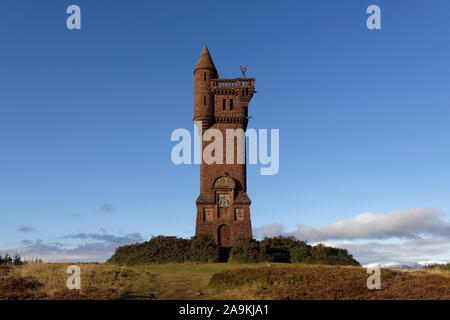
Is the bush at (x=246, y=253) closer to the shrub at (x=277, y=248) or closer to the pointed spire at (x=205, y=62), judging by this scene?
the shrub at (x=277, y=248)

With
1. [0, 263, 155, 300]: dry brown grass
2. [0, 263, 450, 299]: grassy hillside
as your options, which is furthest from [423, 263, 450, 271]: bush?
[0, 263, 155, 300]: dry brown grass

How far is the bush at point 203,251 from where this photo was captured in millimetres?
34719

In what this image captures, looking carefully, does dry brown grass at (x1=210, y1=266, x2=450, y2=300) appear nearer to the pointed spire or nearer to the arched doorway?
the arched doorway

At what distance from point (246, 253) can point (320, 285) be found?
14009mm

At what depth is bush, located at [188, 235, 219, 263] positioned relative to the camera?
34.7 metres

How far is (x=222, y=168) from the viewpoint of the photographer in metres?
46.8

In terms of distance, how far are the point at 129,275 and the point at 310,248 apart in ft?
54.4

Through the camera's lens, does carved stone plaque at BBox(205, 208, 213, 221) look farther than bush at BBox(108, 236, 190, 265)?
Yes

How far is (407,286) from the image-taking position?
18734 millimetres

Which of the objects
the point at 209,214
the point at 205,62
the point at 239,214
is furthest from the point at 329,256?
the point at 205,62

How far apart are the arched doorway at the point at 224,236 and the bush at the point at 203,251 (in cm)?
798

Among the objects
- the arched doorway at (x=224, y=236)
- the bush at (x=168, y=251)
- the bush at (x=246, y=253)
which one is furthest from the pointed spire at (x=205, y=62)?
the bush at (x=246, y=253)
